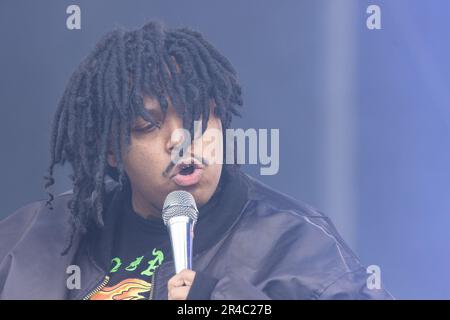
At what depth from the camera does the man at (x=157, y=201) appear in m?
2.40

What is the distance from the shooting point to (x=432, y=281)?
251 cm

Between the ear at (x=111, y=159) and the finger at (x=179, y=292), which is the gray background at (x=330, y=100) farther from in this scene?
the finger at (x=179, y=292)

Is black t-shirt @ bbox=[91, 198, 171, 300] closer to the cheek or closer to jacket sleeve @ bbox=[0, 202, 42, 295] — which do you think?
the cheek

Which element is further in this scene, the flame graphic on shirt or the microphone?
the flame graphic on shirt

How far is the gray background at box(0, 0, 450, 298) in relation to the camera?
99.1 inches

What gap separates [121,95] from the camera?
94.7 inches

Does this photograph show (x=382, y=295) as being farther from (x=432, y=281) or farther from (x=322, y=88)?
(x=322, y=88)

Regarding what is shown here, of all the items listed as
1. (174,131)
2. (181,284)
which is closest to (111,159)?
(174,131)

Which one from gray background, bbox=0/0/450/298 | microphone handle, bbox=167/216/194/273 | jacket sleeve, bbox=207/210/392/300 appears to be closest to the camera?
microphone handle, bbox=167/216/194/273

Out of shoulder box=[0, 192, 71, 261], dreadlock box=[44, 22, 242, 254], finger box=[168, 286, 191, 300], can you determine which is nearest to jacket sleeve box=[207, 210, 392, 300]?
finger box=[168, 286, 191, 300]

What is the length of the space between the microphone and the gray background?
330 mm

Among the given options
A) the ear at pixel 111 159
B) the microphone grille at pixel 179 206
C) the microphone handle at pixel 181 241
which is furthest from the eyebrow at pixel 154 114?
the microphone handle at pixel 181 241

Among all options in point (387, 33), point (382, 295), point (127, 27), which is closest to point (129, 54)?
point (127, 27)

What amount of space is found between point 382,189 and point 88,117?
85cm
